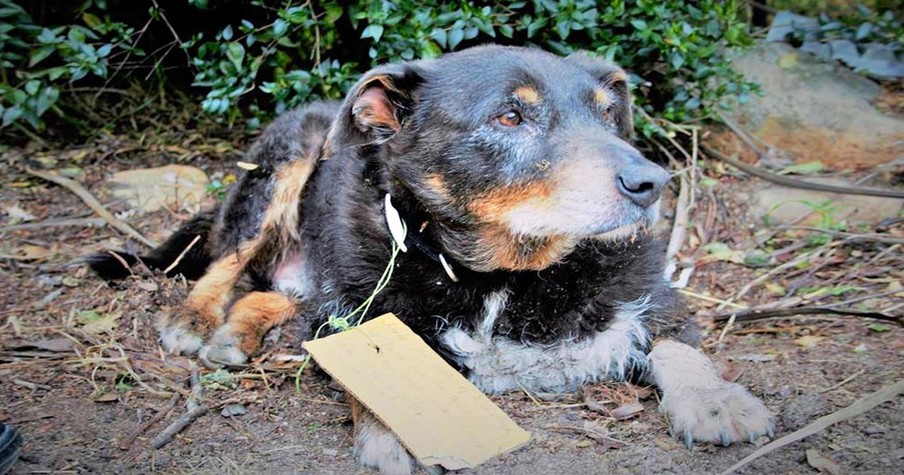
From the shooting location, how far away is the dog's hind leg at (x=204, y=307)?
4.43 metres

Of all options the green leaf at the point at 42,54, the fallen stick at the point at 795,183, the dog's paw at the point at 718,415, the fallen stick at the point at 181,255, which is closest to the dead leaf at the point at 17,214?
the green leaf at the point at 42,54

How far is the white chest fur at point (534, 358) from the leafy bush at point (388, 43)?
77.3 inches

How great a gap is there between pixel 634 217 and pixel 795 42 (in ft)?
13.1

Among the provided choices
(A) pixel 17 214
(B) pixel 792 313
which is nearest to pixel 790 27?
(B) pixel 792 313

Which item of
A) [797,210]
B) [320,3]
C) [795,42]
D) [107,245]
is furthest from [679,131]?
[107,245]

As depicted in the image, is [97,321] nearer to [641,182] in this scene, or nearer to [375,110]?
[375,110]

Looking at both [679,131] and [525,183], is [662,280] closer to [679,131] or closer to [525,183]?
[525,183]

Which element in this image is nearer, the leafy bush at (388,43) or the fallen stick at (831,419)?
the fallen stick at (831,419)

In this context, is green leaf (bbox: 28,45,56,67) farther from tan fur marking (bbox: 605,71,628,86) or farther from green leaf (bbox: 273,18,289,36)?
tan fur marking (bbox: 605,71,628,86)

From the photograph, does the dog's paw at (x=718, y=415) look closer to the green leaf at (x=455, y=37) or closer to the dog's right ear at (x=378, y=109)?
the dog's right ear at (x=378, y=109)

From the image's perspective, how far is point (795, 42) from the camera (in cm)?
651

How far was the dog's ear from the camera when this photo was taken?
13.5ft

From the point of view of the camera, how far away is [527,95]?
363 centimetres

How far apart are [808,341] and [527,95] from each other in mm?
1810
